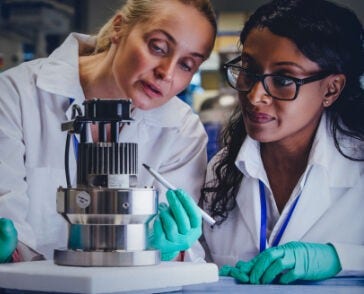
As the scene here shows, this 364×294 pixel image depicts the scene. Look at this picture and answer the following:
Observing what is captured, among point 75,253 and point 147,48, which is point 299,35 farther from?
point 75,253

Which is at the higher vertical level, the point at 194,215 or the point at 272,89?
the point at 272,89

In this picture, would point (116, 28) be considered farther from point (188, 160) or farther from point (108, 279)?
point (108, 279)

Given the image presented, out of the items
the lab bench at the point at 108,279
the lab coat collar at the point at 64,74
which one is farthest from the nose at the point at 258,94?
the lab bench at the point at 108,279

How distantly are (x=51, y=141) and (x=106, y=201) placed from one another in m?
0.73

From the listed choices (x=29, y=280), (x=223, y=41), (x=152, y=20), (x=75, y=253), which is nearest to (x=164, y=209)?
(x=75, y=253)

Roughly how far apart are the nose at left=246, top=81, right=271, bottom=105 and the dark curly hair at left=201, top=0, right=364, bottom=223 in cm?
14

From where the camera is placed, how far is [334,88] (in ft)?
5.57

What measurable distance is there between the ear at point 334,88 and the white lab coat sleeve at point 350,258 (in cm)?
42

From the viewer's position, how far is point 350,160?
5.56 feet

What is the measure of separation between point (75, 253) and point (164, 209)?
0.96ft

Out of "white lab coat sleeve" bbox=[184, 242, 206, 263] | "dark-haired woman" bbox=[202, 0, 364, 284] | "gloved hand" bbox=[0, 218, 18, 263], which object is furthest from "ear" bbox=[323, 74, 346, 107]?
"gloved hand" bbox=[0, 218, 18, 263]

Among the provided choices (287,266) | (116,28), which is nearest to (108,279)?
(287,266)

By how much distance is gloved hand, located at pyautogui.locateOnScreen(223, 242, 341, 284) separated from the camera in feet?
4.28

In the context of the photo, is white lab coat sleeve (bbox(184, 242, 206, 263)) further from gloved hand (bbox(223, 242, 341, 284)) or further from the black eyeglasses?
the black eyeglasses
